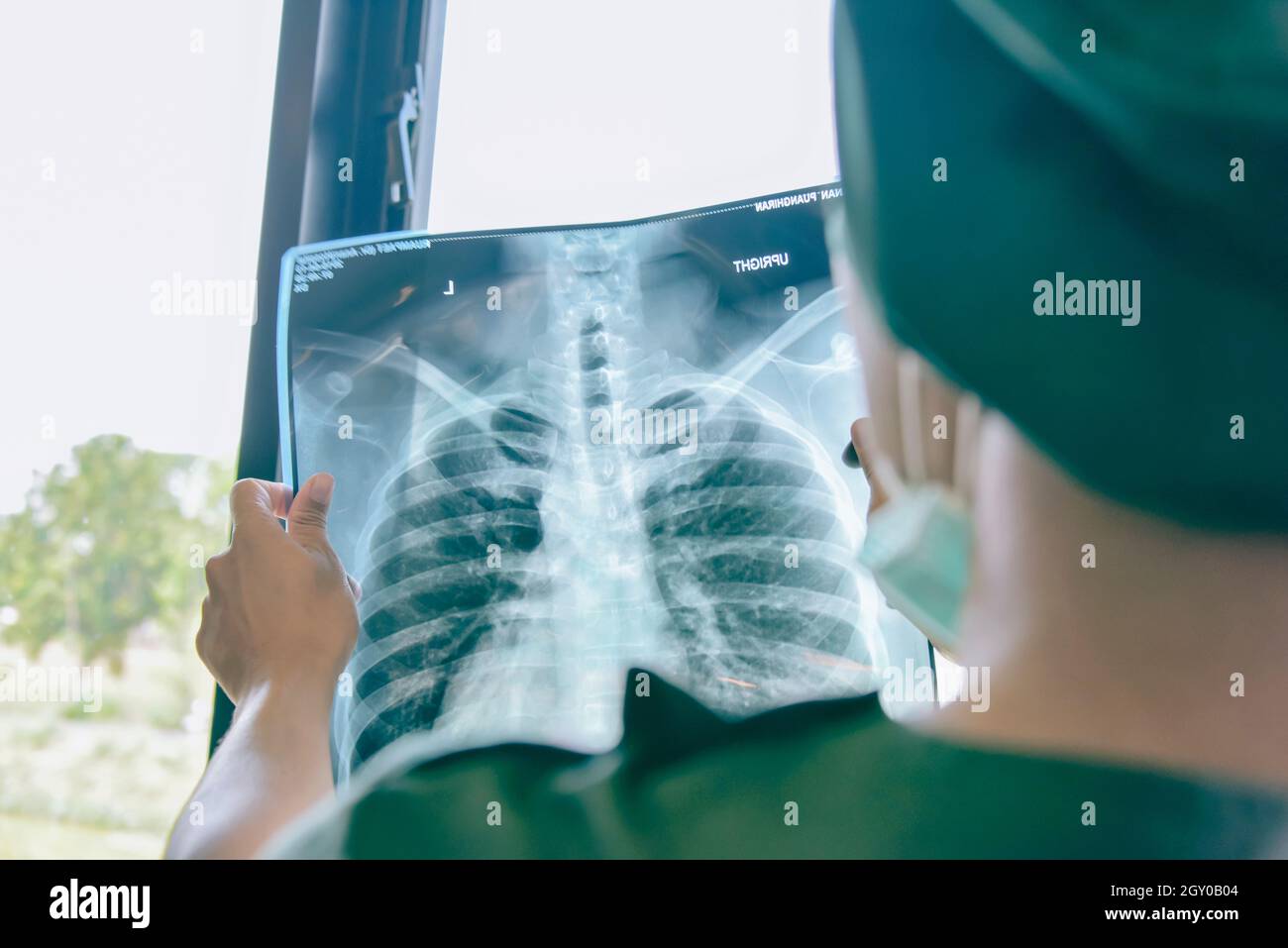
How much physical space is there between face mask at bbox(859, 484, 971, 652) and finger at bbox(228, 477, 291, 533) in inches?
24.5

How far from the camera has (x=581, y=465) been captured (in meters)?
0.98

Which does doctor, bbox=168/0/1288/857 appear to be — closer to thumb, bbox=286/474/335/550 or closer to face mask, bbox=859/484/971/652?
face mask, bbox=859/484/971/652

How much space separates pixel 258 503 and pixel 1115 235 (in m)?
0.83

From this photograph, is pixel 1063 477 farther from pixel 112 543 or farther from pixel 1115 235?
pixel 112 543

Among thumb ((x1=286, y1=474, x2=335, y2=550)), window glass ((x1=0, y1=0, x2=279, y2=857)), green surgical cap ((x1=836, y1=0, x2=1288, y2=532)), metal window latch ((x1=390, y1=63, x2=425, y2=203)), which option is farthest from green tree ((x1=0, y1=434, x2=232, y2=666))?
green surgical cap ((x1=836, y1=0, x2=1288, y2=532))

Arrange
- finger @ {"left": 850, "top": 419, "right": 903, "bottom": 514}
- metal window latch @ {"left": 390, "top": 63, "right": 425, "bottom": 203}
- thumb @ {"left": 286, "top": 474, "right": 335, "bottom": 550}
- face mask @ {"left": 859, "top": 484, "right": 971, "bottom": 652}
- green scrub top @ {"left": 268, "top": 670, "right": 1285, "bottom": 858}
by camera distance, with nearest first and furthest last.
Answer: green scrub top @ {"left": 268, "top": 670, "right": 1285, "bottom": 858} < face mask @ {"left": 859, "top": 484, "right": 971, "bottom": 652} < finger @ {"left": 850, "top": 419, "right": 903, "bottom": 514} < thumb @ {"left": 286, "top": 474, "right": 335, "bottom": 550} < metal window latch @ {"left": 390, "top": 63, "right": 425, "bottom": 203}

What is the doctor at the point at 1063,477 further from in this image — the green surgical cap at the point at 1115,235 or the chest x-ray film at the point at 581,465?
the chest x-ray film at the point at 581,465

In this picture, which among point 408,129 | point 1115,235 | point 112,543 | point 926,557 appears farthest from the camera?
point 408,129

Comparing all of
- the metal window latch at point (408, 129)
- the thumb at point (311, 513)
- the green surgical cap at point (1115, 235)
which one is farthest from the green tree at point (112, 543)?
the green surgical cap at point (1115, 235)

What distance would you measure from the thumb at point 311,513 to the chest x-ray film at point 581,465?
0.02 metres

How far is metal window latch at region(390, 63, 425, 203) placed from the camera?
1204 millimetres

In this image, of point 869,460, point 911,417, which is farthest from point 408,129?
point 911,417
